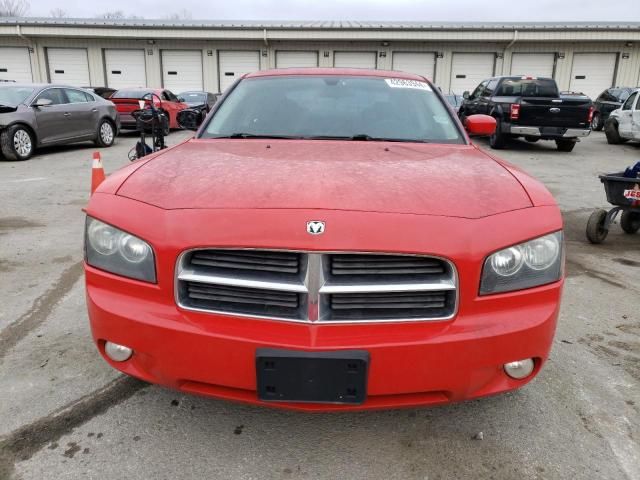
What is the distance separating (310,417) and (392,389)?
65 centimetres

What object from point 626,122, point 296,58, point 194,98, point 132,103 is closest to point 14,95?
point 132,103

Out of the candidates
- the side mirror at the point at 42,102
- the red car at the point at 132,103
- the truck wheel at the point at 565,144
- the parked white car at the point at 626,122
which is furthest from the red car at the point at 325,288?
the parked white car at the point at 626,122

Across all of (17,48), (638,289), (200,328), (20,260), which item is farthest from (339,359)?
(17,48)

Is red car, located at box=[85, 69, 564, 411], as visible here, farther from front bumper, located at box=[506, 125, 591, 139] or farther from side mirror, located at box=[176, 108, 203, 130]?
front bumper, located at box=[506, 125, 591, 139]

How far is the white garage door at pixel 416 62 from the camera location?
82.0 ft

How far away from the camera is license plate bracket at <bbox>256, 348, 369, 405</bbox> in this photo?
5.39 ft

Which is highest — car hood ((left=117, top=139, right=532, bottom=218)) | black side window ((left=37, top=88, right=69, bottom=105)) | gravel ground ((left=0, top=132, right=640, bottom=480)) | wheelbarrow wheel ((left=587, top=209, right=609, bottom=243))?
black side window ((left=37, top=88, right=69, bottom=105))

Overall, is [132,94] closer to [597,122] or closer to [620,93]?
[597,122]

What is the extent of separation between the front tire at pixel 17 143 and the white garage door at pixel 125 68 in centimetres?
1686

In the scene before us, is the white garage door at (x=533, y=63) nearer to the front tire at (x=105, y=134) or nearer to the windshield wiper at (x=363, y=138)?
the front tire at (x=105, y=134)

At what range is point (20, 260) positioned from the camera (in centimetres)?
435

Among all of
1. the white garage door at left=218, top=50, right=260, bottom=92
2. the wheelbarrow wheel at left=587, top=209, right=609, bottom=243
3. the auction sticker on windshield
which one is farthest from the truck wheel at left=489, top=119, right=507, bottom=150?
the white garage door at left=218, top=50, right=260, bottom=92

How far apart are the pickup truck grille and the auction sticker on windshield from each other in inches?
75.8

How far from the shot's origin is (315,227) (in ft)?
5.57
